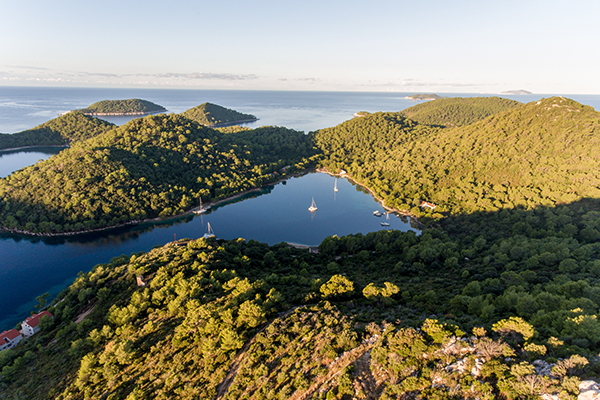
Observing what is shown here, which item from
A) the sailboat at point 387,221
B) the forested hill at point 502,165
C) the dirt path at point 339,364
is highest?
the forested hill at point 502,165

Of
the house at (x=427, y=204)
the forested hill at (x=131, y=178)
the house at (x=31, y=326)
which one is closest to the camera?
the house at (x=31, y=326)

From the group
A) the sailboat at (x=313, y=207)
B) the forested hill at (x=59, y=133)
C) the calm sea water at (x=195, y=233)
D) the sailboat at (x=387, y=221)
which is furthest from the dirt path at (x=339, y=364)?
the forested hill at (x=59, y=133)

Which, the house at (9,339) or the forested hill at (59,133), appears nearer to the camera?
the house at (9,339)

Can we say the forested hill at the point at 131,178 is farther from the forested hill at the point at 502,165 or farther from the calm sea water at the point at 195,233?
the forested hill at the point at 502,165

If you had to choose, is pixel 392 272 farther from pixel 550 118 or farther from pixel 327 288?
pixel 550 118

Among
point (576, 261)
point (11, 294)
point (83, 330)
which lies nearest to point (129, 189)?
point (11, 294)

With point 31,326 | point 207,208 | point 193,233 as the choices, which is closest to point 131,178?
point 207,208

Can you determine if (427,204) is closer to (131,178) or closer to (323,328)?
(323,328)
